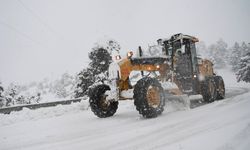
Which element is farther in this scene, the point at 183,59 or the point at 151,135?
the point at 183,59

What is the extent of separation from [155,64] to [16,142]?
210 inches

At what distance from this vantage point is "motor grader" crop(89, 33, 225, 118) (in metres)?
8.53

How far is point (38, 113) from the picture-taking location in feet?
39.1

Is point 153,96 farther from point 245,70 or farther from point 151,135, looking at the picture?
point 245,70

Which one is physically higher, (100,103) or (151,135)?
(100,103)

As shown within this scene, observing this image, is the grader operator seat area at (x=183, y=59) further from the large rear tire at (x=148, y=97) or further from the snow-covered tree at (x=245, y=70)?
the snow-covered tree at (x=245, y=70)

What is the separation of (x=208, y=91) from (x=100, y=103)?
4464 millimetres

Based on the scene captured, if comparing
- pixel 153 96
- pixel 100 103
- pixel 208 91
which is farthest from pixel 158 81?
pixel 208 91

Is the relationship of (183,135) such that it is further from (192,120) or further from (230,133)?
(192,120)

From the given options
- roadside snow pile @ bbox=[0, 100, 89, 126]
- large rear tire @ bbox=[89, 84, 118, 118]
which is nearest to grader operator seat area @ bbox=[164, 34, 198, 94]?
large rear tire @ bbox=[89, 84, 118, 118]

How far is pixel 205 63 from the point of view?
13391 mm

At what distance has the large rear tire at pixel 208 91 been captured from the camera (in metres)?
11.5

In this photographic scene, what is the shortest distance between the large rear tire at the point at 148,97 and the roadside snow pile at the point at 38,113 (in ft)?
A: 16.0

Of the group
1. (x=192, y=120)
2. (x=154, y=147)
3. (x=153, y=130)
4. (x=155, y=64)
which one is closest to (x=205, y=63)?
(x=155, y=64)
